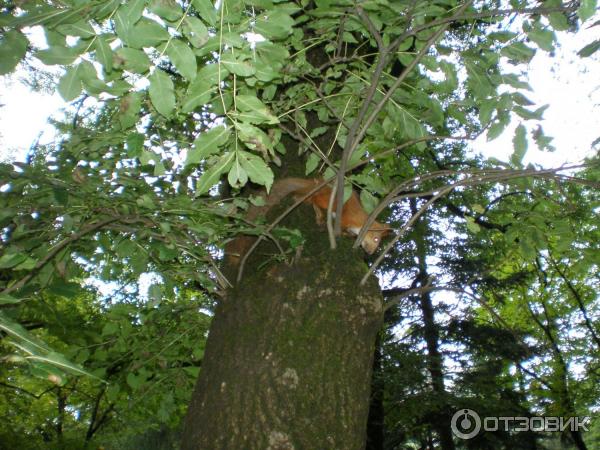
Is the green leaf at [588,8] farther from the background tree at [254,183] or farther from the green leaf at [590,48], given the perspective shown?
the green leaf at [590,48]

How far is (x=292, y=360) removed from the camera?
1.66 m

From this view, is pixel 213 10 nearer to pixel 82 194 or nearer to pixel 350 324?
pixel 82 194

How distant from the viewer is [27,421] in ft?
28.2

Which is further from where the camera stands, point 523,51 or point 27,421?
point 27,421

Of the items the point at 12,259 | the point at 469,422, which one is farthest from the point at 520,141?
the point at 469,422

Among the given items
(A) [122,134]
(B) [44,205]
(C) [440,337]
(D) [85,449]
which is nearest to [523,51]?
(A) [122,134]

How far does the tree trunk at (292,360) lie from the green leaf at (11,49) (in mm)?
1087

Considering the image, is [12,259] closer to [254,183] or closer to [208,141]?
[208,141]

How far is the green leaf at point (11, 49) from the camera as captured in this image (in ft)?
3.54

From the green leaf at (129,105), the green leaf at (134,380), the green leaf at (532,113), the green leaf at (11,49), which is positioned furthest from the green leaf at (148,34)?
the green leaf at (134,380)

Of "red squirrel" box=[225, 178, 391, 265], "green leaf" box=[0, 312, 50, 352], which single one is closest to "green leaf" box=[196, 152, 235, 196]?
"green leaf" box=[0, 312, 50, 352]

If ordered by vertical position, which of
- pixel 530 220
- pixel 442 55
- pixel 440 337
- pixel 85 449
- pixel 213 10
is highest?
pixel 440 337

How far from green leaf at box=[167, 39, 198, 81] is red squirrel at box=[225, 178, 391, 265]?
1.07 meters

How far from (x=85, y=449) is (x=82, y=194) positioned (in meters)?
6.64
